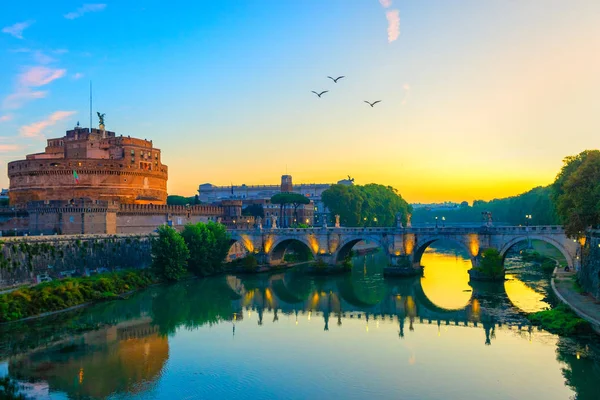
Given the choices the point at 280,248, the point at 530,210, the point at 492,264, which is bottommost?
the point at 492,264

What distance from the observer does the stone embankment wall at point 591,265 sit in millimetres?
30109

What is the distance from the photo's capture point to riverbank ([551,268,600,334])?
25.9m

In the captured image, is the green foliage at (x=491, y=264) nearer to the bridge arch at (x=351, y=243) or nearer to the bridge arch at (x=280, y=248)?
the bridge arch at (x=351, y=243)

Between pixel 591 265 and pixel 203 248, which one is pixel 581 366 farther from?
pixel 203 248

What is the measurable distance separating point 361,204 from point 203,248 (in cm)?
4038

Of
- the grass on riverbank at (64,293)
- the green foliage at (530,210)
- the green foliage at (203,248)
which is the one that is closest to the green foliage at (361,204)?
the green foliage at (530,210)

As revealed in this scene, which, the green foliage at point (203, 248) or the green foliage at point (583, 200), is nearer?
the green foliage at point (583, 200)

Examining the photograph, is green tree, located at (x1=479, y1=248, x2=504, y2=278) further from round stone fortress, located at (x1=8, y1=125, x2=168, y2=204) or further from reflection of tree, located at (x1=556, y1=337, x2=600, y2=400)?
round stone fortress, located at (x1=8, y1=125, x2=168, y2=204)

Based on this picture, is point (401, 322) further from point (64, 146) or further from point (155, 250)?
point (64, 146)

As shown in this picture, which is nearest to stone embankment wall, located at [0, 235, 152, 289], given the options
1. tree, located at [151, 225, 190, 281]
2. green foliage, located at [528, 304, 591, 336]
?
tree, located at [151, 225, 190, 281]

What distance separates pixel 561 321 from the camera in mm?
27391

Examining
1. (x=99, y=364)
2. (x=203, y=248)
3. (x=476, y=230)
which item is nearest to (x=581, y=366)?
(x=99, y=364)

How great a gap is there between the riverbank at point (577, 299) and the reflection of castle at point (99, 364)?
63.0 feet

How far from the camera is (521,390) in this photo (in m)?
20.4
